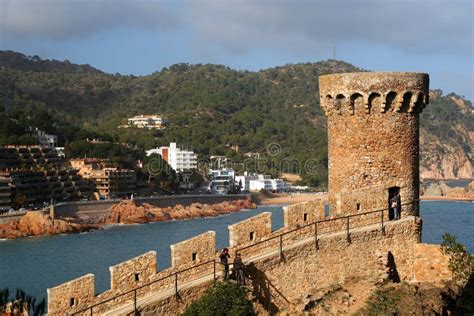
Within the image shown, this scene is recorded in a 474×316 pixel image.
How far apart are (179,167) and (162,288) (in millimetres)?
104363

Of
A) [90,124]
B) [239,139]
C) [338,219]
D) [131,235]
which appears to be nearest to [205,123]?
[239,139]

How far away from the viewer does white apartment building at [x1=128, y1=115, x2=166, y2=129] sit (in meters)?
139

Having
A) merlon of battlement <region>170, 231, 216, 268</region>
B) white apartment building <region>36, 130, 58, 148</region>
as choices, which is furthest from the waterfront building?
merlon of battlement <region>170, 231, 216, 268</region>

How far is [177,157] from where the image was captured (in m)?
115

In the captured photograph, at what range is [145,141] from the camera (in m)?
123

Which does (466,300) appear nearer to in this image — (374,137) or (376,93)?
(374,137)

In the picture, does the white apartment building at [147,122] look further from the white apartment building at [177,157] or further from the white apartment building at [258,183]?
the white apartment building at [258,183]

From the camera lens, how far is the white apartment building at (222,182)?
346ft

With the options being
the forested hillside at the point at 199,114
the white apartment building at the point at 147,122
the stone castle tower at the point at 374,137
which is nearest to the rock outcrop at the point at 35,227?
the forested hillside at the point at 199,114

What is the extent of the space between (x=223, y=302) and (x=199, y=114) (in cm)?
14358

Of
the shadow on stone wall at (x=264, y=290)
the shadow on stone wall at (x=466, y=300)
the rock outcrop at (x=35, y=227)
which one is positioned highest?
the shadow on stone wall at (x=264, y=290)

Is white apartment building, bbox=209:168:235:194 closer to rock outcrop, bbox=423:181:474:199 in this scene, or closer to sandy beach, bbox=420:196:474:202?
sandy beach, bbox=420:196:474:202

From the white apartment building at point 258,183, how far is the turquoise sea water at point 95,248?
129ft

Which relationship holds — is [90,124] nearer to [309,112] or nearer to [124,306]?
[309,112]
